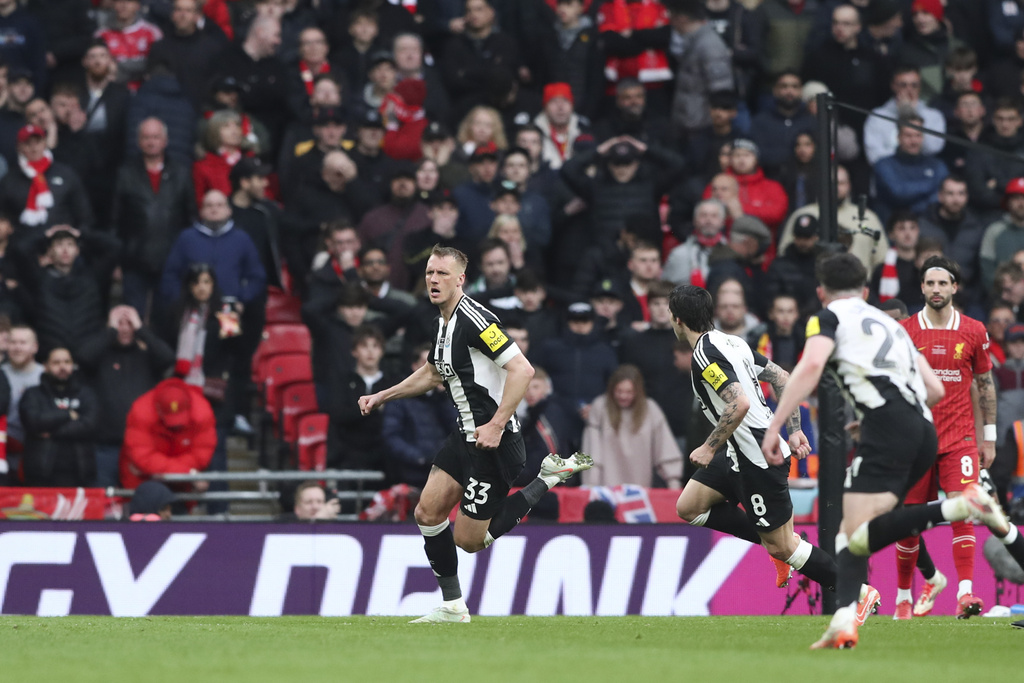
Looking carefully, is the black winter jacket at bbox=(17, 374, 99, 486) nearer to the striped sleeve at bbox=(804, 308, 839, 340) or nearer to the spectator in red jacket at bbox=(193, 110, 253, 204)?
the spectator in red jacket at bbox=(193, 110, 253, 204)

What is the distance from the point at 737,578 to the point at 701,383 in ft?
14.8

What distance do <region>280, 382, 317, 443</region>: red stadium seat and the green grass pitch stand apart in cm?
484

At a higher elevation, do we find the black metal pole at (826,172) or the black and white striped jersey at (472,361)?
the black metal pole at (826,172)

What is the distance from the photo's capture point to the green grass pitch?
7609 millimetres

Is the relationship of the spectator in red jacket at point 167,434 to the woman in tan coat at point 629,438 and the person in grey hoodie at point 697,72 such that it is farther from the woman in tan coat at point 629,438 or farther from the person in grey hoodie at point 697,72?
the person in grey hoodie at point 697,72

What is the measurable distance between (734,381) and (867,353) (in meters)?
1.84

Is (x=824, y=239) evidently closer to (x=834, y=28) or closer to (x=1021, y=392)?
(x=1021, y=392)

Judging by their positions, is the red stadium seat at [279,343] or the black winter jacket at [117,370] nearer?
the black winter jacket at [117,370]

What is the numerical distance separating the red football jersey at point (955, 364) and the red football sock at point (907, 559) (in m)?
0.76

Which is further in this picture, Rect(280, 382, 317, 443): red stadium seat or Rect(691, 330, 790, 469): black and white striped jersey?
Rect(280, 382, 317, 443): red stadium seat

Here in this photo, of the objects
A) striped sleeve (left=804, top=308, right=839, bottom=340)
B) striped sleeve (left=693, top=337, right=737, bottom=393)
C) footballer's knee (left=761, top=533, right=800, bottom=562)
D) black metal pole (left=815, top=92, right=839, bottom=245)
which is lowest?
footballer's knee (left=761, top=533, right=800, bottom=562)

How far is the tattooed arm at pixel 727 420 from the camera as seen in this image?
1032 centimetres

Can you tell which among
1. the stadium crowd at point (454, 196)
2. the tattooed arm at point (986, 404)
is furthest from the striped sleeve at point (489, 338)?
the stadium crowd at point (454, 196)

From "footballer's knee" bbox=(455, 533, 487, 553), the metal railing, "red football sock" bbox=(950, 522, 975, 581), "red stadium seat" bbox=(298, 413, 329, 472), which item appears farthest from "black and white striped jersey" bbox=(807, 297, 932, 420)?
"red stadium seat" bbox=(298, 413, 329, 472)
